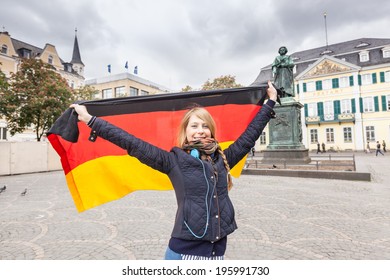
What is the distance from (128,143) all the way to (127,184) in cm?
128

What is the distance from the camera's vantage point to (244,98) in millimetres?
3330

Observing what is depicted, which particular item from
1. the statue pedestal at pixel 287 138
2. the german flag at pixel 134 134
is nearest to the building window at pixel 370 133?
the statue pedestal at pixel 287 138

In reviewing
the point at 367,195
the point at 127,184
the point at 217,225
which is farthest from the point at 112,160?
the point at 367,195

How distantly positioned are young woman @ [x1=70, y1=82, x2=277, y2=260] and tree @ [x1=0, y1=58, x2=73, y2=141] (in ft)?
80.0

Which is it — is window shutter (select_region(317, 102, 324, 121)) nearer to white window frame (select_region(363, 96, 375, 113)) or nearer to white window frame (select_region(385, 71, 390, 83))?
white window frame (select_region(363, 96, 375, 113))

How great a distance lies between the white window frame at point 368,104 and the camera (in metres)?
38.8

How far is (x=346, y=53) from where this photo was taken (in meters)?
42.8

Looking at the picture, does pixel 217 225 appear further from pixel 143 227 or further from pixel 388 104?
pixel 388 104

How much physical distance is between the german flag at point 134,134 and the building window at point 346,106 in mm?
44549

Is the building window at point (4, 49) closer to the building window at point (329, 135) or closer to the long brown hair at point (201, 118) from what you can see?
the long brown hair at point (201, 118)

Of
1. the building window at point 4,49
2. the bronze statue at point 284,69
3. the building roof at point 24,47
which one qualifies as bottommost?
the bronze statue at point 284,69

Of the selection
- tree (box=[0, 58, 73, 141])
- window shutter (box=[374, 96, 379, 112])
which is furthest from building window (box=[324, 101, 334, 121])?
tree (box=[0, 58, 73, 141])

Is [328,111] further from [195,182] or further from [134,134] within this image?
[195,182]

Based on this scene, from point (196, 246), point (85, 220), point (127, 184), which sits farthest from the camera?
point (85, 220)
